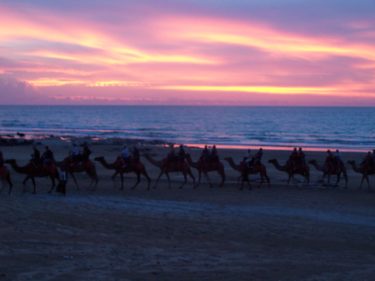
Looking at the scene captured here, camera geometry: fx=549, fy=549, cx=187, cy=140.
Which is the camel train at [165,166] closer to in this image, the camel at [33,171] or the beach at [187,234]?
the camel at [33,171]

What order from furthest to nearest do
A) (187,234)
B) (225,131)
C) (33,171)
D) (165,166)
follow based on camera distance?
(225,131)
(165,166)
(33,171)
(187,234)

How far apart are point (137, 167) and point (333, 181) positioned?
29.1 ft

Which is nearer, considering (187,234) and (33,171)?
(187,234)

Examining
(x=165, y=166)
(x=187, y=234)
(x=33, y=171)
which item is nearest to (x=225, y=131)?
(x=165, y=166)

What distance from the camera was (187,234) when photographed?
1238 centimetres

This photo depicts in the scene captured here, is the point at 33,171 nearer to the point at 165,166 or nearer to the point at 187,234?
the point at 165,166

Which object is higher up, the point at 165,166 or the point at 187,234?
the point at 165,166

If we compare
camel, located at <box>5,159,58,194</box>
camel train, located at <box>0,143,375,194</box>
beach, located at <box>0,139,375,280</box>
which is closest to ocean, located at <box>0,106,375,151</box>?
camel train, located at <box>0,143,375,194</box>

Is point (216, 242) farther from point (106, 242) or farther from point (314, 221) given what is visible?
point (314, 221)

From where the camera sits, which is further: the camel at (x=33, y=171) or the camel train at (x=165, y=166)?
the camel train at (x=165, y=166)

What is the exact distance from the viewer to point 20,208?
47.3 feet

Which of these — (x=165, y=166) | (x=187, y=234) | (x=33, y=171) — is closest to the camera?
(x=187, y=234)

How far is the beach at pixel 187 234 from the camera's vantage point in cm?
914

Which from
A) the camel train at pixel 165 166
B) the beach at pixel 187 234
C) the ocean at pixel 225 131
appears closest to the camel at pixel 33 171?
the camel train at pixel 165 166
